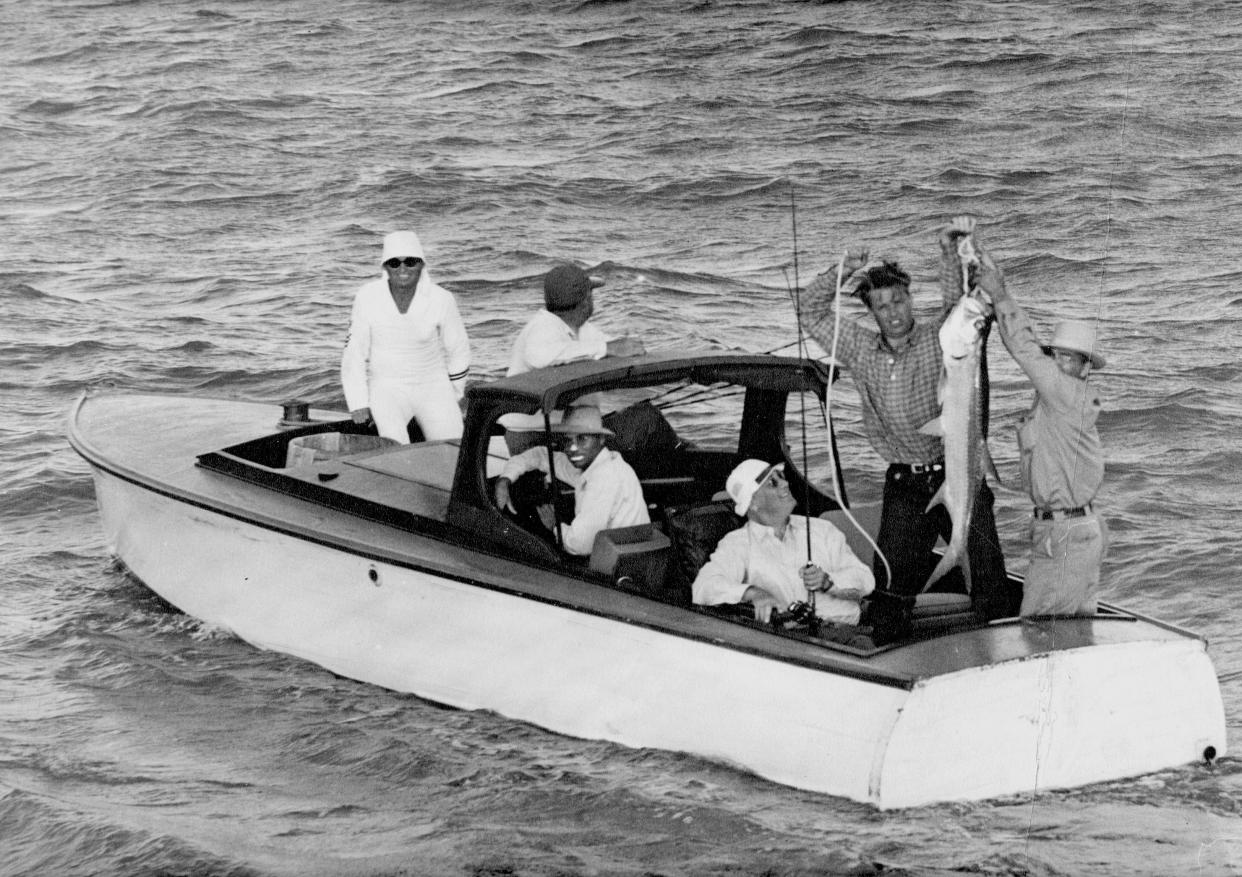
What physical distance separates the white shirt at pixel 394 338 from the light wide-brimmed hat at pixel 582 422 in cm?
199

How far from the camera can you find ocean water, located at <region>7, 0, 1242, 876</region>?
6.50 metres

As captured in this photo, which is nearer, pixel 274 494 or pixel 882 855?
pixel 882 855

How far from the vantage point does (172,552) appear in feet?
30.1

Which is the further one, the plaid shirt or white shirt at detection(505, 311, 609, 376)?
white shirt at detection(505, 311, 609, 376)

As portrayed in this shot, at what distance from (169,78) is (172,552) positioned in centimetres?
1581

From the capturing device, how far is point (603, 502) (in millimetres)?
7359

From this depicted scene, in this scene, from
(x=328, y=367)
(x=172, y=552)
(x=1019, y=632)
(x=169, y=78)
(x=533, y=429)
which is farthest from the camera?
(x=169, y=78)

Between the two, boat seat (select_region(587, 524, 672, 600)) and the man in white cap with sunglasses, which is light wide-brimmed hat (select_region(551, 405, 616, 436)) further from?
the man in white cap with sunglasses

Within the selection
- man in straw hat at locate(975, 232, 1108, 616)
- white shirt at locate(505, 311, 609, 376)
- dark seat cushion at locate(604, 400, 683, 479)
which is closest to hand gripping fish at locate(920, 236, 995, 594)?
man in straw hat at locate(975, 232, 1108, 616)

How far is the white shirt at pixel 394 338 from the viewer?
30.1 feet

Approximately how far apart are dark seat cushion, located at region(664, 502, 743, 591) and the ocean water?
81cm

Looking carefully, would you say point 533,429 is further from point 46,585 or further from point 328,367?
point 328,367

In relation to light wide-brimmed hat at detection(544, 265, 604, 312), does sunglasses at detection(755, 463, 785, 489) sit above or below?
below

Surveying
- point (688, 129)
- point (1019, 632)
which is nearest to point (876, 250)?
point (688, 129)
